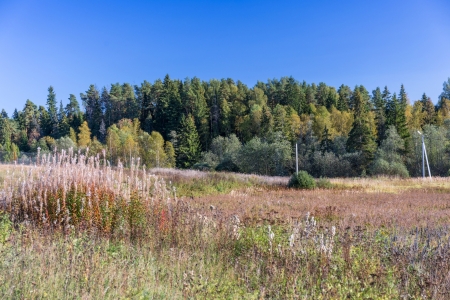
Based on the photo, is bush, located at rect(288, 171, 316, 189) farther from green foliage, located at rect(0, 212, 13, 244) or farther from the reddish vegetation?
green foliage, located at rect(0, 212, 13, 244)

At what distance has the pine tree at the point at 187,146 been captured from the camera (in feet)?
182

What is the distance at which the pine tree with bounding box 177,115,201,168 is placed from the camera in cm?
5544

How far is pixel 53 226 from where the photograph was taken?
5.31 meters

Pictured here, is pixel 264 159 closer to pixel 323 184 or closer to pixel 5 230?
pixel 323 184

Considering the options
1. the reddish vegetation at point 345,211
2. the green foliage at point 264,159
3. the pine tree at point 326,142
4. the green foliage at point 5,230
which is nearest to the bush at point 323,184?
the reddish vegetation at point 345,211

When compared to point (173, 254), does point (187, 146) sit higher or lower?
higher

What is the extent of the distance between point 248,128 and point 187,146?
13.0 m

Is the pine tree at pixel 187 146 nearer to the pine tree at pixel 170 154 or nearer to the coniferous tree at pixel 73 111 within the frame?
the pine tree at pixel 170 154

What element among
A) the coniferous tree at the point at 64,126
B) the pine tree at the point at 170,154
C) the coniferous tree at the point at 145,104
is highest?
the coniferous tree at the point at 145,104

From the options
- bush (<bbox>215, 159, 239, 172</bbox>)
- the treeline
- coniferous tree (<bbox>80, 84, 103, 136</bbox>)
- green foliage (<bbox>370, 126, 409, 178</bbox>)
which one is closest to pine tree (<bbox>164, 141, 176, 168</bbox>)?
the treeline

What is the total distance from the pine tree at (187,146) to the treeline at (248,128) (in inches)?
7.2

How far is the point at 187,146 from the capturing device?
185 ft

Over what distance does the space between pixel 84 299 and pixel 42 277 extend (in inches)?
34.0

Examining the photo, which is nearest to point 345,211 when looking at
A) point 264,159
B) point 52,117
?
point 264,159
